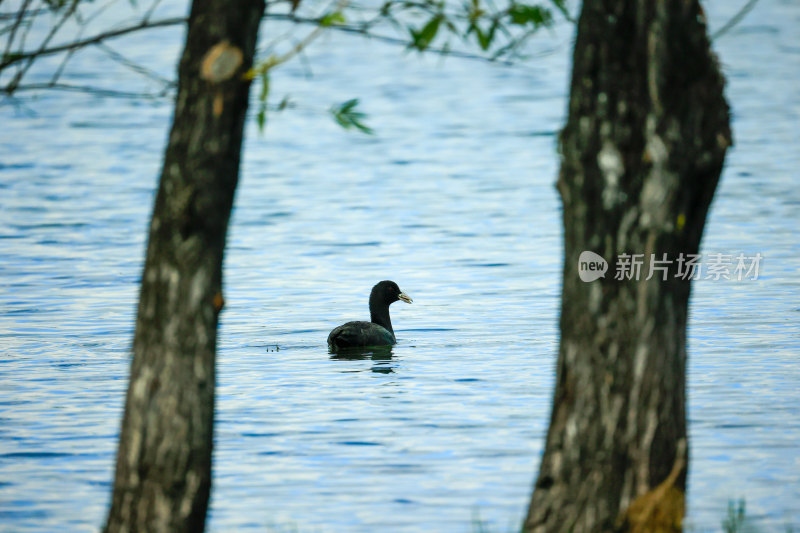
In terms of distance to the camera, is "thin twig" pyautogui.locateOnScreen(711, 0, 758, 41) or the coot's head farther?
the coot's head

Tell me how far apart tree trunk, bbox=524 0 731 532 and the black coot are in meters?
9.26

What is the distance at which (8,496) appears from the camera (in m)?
10.7

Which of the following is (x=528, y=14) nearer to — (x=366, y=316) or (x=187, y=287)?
(x=187, y=287)

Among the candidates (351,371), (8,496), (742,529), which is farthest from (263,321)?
(742,529)

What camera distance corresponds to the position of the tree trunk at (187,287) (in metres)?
6.82

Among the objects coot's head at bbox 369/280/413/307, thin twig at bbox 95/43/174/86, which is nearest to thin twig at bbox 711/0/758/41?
thin twig at bbox 95/43/174/86

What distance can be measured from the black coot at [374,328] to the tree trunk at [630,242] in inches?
365

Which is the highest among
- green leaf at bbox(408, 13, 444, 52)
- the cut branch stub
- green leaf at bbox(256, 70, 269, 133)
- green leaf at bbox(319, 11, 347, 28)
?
green leaf at bbox(408, 13, 444, 52)

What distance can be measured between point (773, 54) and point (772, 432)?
146 feet

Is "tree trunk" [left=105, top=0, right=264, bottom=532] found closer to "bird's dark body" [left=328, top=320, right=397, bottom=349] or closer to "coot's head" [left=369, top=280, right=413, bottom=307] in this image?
"bird's dark body" [left=328, top=320, right=397, bottom=349]

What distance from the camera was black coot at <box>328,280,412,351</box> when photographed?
1627 centimetres

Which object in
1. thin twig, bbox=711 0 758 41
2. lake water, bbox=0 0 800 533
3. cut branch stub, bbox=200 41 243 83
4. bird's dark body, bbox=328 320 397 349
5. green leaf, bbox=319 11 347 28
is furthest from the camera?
bird's dark body, bbox=328 320 397 349

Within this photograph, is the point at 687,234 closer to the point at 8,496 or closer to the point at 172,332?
the point at 172,332

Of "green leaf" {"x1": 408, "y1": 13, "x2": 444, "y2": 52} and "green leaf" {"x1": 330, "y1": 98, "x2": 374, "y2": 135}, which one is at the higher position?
"green leaf" {"x1": 408, "y1": 13, "x2": 444, "y2": 52}
